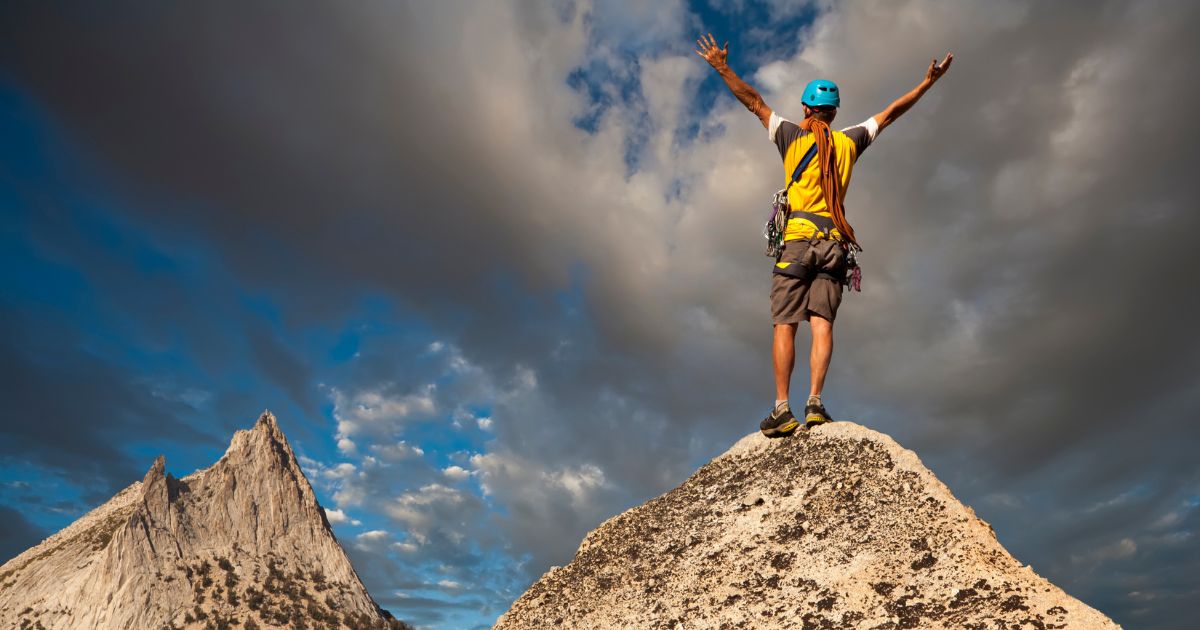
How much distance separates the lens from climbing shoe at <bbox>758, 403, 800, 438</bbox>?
630cm

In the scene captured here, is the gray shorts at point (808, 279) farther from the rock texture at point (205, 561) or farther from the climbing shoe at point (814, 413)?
the rock texture at point (205, 561)

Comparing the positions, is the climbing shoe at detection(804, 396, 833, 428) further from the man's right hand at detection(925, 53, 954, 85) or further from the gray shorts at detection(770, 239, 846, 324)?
the man's right hand at detection(925, 53, 954, 85)

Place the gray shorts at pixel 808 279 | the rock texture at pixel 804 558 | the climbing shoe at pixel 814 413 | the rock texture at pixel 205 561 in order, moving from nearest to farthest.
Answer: the rock texture at pixel 804 558 < the climbing shoe at pixel 814 413 < the gray shorts at pixel 808 279 < the rock texture at pixel 205 561

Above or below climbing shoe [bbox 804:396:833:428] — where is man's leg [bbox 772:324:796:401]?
above

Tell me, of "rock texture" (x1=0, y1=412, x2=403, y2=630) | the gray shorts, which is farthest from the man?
"rock texture" (x1=0, y1=412, x2=403, y2=630)

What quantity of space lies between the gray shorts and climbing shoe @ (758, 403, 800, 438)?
0.81 metres

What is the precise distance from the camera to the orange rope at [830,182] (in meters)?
6.76

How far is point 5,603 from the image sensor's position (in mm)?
74750

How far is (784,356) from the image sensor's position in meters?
6.80

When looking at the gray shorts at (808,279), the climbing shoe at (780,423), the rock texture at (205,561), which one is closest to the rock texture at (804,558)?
the climbing shoe at (780,423)

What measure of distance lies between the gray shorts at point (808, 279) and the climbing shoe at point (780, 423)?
0.81m

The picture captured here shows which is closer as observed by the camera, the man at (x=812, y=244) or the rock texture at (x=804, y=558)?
the rock texture at (x=804, y=558)

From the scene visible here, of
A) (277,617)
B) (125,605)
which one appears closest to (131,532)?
(125,605)

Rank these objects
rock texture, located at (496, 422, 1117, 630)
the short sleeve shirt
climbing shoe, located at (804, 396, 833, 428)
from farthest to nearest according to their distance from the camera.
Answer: the short sleeve shirt
climbing shoe, located at (804, 396, 833, 428)
rock texture, located at (496, 422, 1117, 630)
